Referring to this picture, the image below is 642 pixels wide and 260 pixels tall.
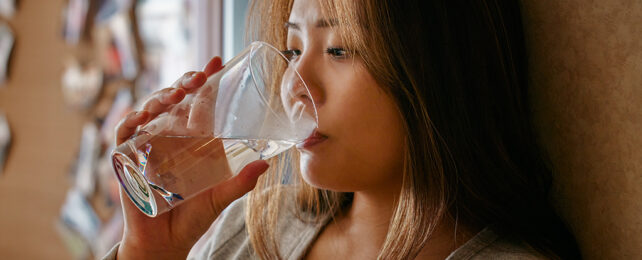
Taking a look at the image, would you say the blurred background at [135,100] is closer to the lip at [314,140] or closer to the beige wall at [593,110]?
the beige wall at [593,110]

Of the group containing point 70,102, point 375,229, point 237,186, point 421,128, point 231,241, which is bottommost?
point 70,102

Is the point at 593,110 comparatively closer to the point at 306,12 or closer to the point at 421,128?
the point at 421,128

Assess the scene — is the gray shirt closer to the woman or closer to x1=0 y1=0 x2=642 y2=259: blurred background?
the woman

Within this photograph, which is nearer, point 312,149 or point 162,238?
point 312,149

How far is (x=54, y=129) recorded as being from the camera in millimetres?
2781

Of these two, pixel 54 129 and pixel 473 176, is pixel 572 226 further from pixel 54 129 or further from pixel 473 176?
pixel 54 129

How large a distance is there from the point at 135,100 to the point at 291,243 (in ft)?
5.32

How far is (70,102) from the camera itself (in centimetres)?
272

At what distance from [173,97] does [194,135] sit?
0.33 feet

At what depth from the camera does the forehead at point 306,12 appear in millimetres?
835

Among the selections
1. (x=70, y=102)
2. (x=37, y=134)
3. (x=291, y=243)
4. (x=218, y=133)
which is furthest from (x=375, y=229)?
(x=37, y=134)

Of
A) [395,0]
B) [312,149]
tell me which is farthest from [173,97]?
[395,0]

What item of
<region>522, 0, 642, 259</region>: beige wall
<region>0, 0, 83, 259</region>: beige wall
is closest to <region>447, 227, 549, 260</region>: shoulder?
<region>522, 0, 642, 259</region>: beige wall

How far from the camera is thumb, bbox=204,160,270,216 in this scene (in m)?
0.80
